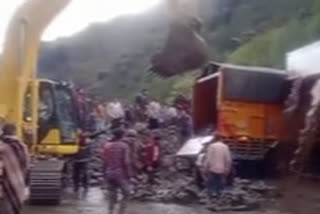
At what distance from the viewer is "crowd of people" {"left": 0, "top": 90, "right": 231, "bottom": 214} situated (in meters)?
10.1

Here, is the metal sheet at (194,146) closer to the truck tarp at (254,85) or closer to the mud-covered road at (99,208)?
the truck tarp at (254,85)

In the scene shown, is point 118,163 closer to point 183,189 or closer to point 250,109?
point 183,189

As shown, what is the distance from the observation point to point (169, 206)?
65.1 ft

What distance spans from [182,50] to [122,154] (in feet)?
24.9

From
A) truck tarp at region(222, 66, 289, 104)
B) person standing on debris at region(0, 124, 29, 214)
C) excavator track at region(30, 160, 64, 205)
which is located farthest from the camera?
truck tarp at region(222, 66, 289, 104)

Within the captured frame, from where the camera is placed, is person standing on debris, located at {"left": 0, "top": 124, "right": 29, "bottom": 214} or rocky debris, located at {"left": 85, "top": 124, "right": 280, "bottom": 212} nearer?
person standing on debris, located at {"left": 0, "top": 124, "right": 29, "bottom": 214}

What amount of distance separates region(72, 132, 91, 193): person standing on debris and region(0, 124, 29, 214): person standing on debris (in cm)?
1083

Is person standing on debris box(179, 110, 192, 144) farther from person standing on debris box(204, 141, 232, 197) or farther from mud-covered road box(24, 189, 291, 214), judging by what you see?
person standing on debris box(204, 141, 232, 197)

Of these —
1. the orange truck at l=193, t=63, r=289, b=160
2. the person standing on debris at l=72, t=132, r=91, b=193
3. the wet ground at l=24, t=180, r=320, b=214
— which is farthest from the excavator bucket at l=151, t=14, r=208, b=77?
the orange truck at l=193, t=63, r=289, b=160

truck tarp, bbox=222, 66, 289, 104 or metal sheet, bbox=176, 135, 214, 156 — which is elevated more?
truck tarp, bbox=222, 66, 289, 104

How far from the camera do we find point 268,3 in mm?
52562

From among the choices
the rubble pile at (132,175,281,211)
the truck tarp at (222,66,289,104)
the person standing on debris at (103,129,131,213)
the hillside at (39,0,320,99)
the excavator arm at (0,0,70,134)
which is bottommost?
the rubble pile at (132,175,281,211)

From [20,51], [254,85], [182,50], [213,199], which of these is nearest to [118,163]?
[20,51]

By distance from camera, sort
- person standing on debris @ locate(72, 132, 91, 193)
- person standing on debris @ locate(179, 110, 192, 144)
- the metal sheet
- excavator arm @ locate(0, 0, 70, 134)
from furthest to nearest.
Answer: person standing on debris @ locate(179, 110, 192, 144) < the metal sheet < person standing on debris @ locate(72, 132, 91, 193) < excavator arm @ locate(0, 0, 70, 134)
